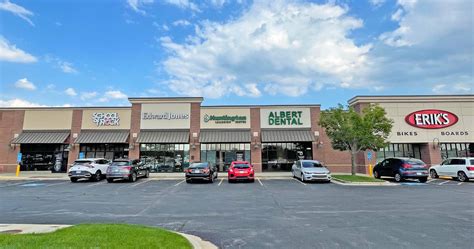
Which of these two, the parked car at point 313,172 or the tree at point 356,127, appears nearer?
the parked car at point 313,172

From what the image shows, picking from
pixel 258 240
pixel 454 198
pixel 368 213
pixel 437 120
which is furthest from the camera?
pixel 437 120

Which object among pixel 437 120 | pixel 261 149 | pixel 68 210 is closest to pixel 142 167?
pixel 261 149

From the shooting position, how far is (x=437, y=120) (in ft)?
93.7

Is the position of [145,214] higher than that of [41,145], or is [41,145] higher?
[41,145]

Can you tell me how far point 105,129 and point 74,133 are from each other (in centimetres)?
306

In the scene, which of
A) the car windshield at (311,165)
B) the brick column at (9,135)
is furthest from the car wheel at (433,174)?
the brick column at (9,135)

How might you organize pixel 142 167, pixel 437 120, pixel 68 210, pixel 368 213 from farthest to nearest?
pixel 437 120
pixel 142 167
pixel 68 210
pixel 368 213

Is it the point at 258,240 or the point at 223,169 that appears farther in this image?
the point at 223,169

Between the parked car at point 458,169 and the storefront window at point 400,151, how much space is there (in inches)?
223

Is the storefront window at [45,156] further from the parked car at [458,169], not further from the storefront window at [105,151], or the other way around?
the parked car at [458,169]

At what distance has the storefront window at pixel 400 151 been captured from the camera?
28.8 metres

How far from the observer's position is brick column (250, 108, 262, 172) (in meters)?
28.5

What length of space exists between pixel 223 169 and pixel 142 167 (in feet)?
27.4

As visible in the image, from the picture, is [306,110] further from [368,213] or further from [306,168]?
[368,213]
